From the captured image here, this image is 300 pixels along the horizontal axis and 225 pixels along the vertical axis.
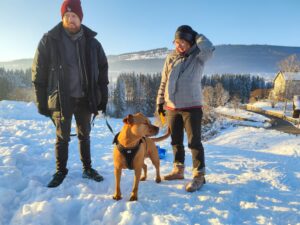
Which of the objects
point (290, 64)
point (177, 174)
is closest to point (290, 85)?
point (290, 64)

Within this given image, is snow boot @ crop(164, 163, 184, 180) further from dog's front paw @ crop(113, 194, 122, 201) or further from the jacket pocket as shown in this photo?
the jacket pocket

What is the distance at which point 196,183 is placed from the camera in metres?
4.00

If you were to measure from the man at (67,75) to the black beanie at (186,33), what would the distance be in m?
1.26

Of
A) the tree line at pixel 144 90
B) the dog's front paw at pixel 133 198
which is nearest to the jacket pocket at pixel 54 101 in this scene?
the dog's front paw at pixel 133 198

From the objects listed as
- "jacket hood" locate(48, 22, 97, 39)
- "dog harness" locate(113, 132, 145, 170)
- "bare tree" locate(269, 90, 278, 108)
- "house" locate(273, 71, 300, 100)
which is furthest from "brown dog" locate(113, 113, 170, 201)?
"bare tree" locate(269, 90, 278, 108)

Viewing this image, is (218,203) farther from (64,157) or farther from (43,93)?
(43,93)

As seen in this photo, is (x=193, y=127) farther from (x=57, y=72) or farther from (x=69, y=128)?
(x=57, y=72)

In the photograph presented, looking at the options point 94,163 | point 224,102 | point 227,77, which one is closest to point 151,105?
point 224,102

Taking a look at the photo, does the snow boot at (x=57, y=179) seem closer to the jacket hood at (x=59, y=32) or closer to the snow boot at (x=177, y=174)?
the snow boot at (x=177, y=174)

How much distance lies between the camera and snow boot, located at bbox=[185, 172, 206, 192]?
12.8 feet

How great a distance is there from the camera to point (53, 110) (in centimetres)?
412

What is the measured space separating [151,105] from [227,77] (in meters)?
29.8

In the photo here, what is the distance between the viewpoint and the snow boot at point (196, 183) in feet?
12.8

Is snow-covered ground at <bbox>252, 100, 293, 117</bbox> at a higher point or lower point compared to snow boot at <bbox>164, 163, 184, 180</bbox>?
lower
